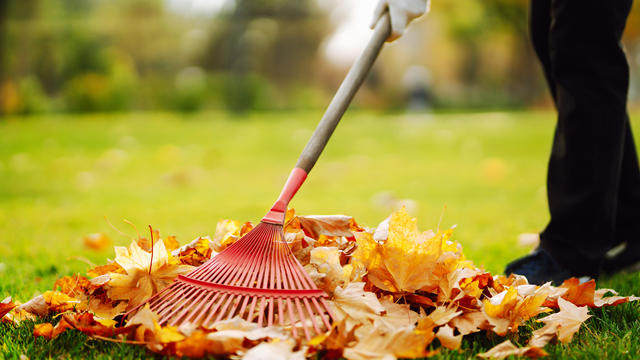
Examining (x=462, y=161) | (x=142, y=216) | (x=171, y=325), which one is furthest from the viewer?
(x=462, y=161)

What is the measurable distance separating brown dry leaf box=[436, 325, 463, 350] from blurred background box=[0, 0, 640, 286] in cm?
100

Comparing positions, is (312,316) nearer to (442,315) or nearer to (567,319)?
(442,315)

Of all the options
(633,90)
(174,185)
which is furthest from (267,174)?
(633,90)

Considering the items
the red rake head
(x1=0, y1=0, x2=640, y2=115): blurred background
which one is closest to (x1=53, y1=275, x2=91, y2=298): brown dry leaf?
the red rake head

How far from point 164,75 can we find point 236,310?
57.1 feet

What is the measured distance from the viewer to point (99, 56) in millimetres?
14594

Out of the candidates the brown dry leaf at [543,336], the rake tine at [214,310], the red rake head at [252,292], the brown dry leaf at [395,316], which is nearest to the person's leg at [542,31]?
the brown dry leaf at [543,336]

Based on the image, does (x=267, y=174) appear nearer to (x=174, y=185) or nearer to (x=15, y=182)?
(x=174, y=185)

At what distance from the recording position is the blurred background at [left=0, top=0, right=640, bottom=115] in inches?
554

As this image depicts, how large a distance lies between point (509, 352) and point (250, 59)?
1704cm

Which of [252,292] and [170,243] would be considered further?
[170,243]

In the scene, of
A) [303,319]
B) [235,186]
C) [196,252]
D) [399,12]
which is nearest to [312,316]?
[303,319]

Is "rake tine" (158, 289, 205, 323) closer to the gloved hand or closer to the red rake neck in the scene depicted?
the red rake neck

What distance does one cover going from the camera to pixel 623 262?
7.49 ft
